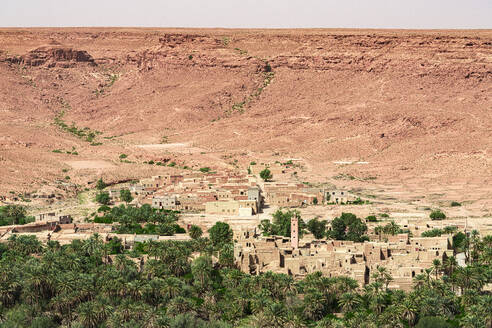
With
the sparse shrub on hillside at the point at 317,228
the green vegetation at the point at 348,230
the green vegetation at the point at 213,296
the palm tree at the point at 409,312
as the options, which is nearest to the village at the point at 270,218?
the sparse shrub on hillside at the point at 317,228

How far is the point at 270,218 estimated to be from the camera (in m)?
66.6

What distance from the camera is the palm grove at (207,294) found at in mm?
39469

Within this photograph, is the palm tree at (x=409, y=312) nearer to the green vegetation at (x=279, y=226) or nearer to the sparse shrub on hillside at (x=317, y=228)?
the green vegetation at (x=279, y=226)

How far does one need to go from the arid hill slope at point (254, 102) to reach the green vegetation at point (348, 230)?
3296cm

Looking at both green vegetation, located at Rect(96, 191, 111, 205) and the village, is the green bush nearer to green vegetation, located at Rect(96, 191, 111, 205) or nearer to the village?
the village

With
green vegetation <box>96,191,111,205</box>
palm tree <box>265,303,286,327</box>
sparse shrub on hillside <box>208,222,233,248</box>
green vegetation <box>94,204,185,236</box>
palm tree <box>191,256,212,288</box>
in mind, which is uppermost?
green vegetation <box>96,191,111,205</box>

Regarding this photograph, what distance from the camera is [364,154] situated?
103 metres

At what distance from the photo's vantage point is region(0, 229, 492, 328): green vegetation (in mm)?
39375

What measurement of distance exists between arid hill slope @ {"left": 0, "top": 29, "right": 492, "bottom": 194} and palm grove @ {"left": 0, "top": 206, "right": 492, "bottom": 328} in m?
37.2

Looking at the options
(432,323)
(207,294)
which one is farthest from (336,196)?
(432,323)

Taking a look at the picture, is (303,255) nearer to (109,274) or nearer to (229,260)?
(229,260)

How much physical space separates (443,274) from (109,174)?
175ft

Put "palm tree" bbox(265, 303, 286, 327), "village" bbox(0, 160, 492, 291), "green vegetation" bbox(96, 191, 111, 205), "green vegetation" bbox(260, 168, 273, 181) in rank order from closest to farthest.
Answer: "palm tree" bbox(265, 303, 286, 327), "village" bbox(0, 160, 492, 291), "green vegetation" bbox(96, 191, 111, 205), "green vegetation" bbox(260, 168, 273, 181)

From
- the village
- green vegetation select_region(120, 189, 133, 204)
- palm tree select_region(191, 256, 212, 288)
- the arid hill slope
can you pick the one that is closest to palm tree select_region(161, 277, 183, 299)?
palm tree select_region(191, 256, 212, 288)
